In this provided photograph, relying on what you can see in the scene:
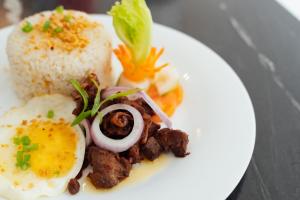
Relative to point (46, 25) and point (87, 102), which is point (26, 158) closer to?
point (87, 102)

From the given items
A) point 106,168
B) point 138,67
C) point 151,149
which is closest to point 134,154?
point 151,149

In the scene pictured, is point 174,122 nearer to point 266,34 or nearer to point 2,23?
point 266,34

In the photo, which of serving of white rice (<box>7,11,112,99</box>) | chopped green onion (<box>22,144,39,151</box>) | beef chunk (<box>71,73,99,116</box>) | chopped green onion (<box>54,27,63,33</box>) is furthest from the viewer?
chopped green onion (<box>54,27,63,33</box>)

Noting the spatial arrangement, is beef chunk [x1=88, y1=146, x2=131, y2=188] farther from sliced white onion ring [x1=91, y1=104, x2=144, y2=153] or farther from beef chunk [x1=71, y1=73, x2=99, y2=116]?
beef chunk [x1=71, y1=73, x2=99, y2=116]

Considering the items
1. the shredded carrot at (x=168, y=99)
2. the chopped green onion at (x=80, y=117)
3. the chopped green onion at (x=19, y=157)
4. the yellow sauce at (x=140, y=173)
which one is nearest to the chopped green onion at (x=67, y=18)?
the shredded carrot at (x=168, y=99)

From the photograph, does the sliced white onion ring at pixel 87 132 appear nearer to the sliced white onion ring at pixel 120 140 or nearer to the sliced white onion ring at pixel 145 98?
the sliced white onion ring at pixel 120 140

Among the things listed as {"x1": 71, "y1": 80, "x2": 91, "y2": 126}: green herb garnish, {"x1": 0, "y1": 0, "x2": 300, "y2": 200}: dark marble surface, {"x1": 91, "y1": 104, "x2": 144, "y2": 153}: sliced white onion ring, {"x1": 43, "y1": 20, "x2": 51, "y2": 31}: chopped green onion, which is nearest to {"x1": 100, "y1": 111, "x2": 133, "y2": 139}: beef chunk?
{"x1": 91, "y1": 104, "x2": 144, "y2": 153}: sliced white onion ring
